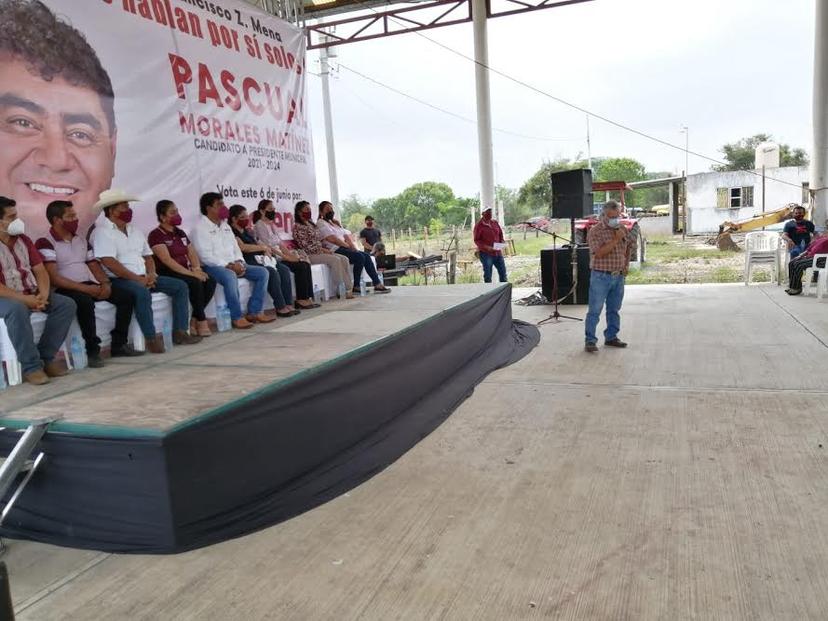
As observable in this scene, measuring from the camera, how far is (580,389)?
161 inches

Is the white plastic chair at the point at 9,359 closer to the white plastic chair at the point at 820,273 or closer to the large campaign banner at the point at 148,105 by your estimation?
the large campaign banner at the point at 148,105

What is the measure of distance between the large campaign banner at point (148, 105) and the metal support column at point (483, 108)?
446 cm

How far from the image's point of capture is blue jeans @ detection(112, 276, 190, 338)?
3791 millimetres

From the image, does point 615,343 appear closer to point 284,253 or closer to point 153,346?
point 284,253

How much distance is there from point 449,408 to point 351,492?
1308mm

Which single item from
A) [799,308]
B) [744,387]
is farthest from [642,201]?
[744,387]

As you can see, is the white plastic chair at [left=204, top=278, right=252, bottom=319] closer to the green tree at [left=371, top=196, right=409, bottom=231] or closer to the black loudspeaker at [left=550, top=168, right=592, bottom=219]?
the black loudspeaker at [left=550, top=168, right=592, bottom=219]

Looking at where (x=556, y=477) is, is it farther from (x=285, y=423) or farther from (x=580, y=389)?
(x=580, y=389)

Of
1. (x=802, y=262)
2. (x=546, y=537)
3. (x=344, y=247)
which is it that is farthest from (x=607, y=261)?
(x=802, y=262)

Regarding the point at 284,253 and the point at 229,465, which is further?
the point at 284,253

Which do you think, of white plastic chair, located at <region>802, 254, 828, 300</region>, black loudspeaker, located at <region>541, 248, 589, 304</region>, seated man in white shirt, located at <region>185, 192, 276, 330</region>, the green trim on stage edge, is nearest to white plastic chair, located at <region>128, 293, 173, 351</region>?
seated man in white shirt, located at <region>185, 192, 276, 330</region>

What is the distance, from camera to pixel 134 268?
3.93 meters

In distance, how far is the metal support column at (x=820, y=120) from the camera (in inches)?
349

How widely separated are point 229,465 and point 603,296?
3676mm
